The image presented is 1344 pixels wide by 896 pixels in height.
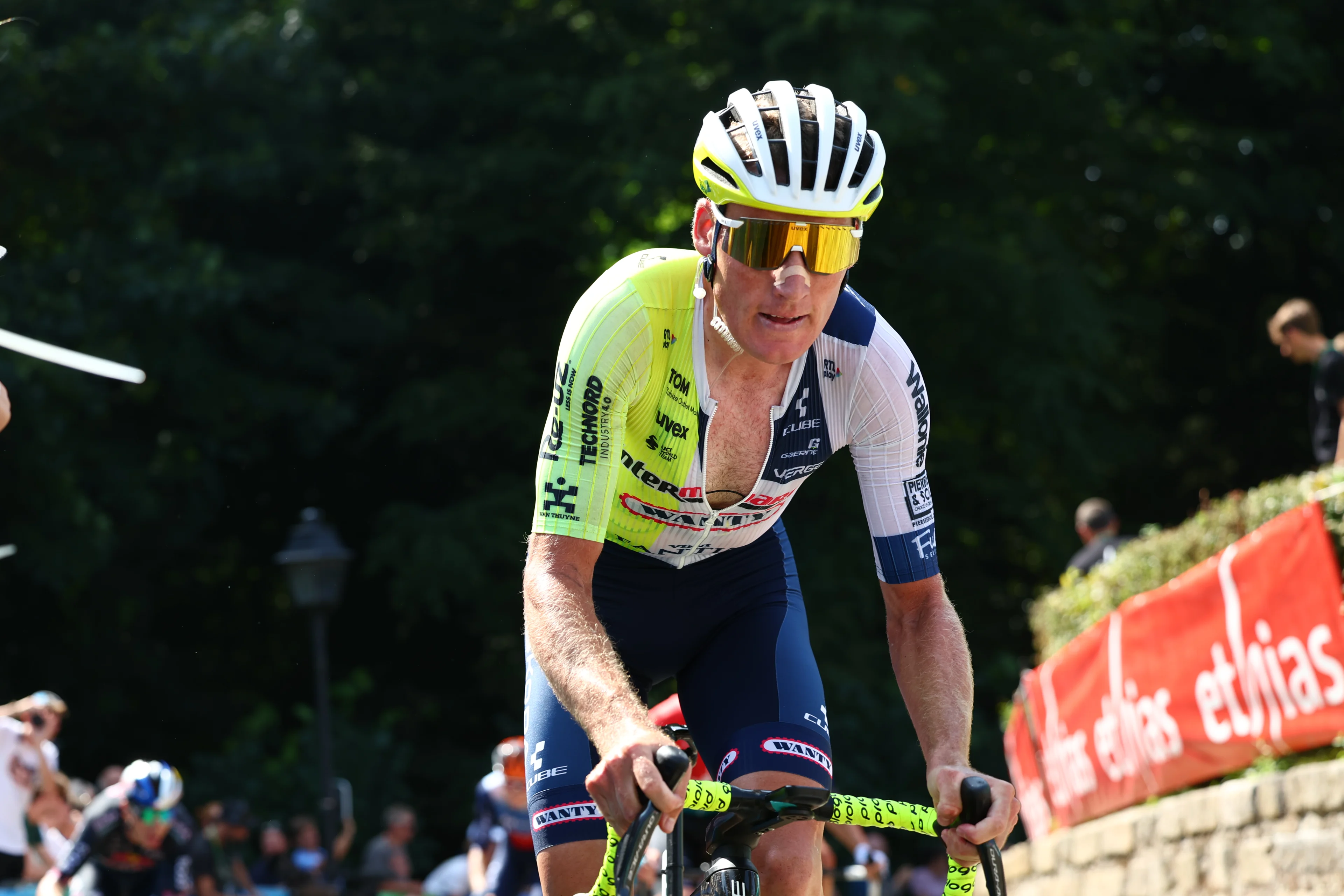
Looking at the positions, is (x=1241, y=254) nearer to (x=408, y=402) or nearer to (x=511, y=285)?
(x=511, y=285)

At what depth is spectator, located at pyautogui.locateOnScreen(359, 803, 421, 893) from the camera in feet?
53.1

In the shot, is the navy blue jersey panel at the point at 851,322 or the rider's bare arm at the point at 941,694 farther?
the navy blue jersey panel at the point at 851,322

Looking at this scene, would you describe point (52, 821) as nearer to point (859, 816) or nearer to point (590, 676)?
point (590, 676)

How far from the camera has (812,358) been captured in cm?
369

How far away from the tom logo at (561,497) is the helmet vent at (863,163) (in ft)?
2.67

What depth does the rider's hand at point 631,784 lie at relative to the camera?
2.66 metres

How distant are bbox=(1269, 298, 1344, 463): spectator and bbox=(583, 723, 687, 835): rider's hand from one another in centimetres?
687

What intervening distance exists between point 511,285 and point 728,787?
21.8 m

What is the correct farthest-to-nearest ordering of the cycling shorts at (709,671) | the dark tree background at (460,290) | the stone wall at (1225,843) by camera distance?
1. the dark tree background at (460,290)
2. the stone wall at (1225,843)
3. the cycling shorts at (709,671)

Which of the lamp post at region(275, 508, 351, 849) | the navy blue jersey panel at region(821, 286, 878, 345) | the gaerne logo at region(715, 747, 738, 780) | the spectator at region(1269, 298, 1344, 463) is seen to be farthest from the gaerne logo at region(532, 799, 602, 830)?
the lamp post at region(275, 508, 351, 849)

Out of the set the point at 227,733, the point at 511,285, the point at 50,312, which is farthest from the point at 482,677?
the point at 50,312

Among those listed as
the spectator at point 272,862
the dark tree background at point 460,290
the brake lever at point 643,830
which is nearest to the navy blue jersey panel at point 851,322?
the brake lever at point 643,830

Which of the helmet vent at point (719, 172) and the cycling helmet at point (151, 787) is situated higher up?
the helmet vent at point (719, 172)

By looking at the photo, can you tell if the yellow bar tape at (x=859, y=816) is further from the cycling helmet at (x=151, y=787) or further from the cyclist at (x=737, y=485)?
the cycling helmet at (x=151, y=787)
